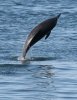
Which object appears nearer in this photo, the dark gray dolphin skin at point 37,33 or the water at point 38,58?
the water at point 38,58

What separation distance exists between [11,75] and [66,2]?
42.1 ft

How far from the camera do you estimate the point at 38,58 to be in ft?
58.9

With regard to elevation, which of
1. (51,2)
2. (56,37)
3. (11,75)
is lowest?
(51,2)

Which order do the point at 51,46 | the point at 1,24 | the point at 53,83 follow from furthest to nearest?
1. the point at 1,24
2. the point at 51,46
3. the point at 53,83

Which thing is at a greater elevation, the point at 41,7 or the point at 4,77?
the point at 4,77

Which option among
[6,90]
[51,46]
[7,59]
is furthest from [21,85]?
[51,46]

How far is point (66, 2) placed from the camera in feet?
93.1

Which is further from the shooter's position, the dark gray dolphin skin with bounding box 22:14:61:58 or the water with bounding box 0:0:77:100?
the dark gray dolphin skin with bounding box 22:14:61:58

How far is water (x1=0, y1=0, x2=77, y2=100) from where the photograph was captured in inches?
569

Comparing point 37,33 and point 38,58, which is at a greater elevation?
point 37,33

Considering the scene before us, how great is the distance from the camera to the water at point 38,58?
569 inches

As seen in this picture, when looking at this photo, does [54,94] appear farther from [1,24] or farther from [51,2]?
[51,2]

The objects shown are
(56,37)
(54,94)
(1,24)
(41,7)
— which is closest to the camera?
(54,94)

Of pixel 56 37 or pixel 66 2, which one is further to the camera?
pixel 66 2
